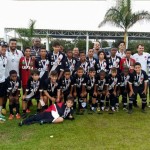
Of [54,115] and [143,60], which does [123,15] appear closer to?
[143,60]

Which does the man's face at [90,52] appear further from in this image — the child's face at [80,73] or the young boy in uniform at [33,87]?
the young boy in uniform at [33,87]

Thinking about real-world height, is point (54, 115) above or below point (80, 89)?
below

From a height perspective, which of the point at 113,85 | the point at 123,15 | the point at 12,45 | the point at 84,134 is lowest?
the point at 84,134

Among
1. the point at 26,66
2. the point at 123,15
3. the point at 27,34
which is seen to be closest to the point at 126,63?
the point at 26,66

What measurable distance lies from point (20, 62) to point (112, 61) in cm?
266

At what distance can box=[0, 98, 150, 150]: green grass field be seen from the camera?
514 cm

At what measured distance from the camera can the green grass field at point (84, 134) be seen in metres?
5.14

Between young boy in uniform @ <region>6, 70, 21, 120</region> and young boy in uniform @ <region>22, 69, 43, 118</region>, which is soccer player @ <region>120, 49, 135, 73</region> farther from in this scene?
young boy in uniform @ <region>6, 70, 21, 120</region>

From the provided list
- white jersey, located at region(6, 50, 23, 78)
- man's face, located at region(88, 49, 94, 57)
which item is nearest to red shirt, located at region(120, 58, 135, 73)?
man's face, located at region(88, 49, 94, 57)

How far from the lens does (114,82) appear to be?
764 centimetres

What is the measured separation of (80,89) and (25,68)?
1.66m

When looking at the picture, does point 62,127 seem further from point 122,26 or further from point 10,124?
point 122,26

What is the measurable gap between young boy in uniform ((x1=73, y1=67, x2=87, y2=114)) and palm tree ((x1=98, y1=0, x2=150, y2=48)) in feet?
38.7

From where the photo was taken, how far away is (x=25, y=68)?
7.47 meters
